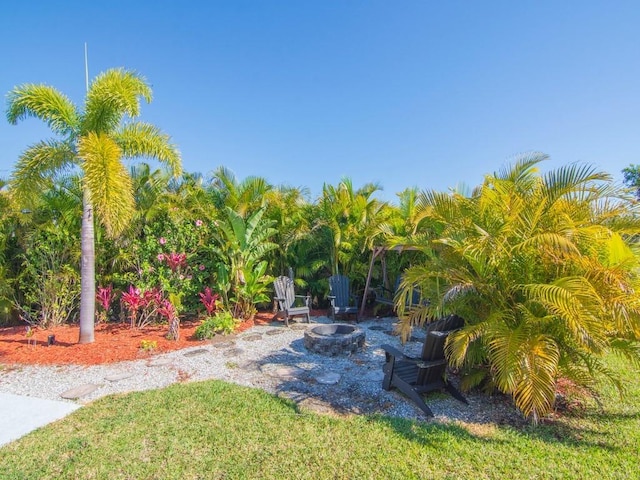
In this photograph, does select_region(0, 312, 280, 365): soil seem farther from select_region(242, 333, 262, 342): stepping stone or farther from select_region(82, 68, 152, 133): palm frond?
select_region(82, 68, 152, 133): palm frond

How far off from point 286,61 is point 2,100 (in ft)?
20.3

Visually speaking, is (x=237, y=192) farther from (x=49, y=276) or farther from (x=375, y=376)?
(x=375, y=376)

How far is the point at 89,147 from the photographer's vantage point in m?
5.34

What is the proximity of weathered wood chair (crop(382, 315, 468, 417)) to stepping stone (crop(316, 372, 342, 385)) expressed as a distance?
0.69 m

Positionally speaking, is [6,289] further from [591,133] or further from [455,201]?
[591,133]

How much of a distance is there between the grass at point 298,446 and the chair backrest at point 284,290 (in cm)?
424

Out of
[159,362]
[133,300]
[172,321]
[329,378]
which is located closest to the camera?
[329,378]

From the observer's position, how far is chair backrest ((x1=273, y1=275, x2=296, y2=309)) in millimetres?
7878

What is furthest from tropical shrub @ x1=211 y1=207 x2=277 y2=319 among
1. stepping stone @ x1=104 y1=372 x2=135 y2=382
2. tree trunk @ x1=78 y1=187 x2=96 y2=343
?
stepping stone @ x1=104 y1=372 x2=135 y2=382

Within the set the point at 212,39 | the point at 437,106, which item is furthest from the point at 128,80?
the point at 437,106

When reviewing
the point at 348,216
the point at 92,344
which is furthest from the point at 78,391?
the point at 348,216

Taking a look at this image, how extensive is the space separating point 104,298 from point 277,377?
490 centimetres

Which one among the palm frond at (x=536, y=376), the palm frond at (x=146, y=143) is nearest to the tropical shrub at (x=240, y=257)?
the palm frond at (x=146, y=143)

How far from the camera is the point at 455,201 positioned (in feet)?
13.7
